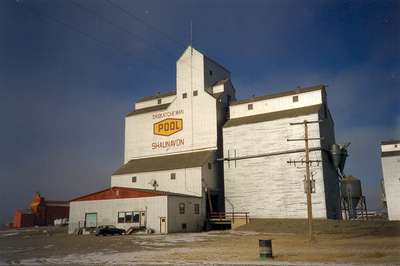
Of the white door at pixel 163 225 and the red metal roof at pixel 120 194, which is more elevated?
the red metal roof at pixel 120 194

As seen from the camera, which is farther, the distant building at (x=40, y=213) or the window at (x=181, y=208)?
the distant building at (x=40, y=213)

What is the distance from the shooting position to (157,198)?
4284 cm

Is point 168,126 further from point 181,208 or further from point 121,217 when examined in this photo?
point 121,217

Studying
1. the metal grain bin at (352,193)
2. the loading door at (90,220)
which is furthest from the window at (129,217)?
the metal grain bin at (352,193)

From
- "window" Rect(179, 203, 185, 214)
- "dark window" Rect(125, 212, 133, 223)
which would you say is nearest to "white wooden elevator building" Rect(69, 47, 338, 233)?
"dark window" Rect(125, 212, 133, 223)

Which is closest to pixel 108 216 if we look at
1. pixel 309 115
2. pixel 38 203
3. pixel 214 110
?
pixel 214 110

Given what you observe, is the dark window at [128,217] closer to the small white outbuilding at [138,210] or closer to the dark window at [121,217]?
the small white outbuilding at [138,210]

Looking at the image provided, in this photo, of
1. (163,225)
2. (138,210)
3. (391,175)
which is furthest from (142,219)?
(391,175)

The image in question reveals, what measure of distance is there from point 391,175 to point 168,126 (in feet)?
113

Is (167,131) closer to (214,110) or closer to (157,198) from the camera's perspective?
(214,110)

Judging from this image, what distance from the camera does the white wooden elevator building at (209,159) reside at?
44.7 m

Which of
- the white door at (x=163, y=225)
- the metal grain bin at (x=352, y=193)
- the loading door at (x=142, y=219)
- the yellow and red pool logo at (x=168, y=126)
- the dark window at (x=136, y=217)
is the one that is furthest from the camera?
the yellow and red pool logo at (x=168, y=126)

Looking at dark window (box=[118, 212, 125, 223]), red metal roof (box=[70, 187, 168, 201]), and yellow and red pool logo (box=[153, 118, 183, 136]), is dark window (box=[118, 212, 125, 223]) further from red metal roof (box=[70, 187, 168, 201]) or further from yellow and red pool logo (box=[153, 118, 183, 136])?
yellow and red pool logo (box=[153, 118, 183, 136])

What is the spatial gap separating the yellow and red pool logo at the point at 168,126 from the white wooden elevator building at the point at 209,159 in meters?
0.15
